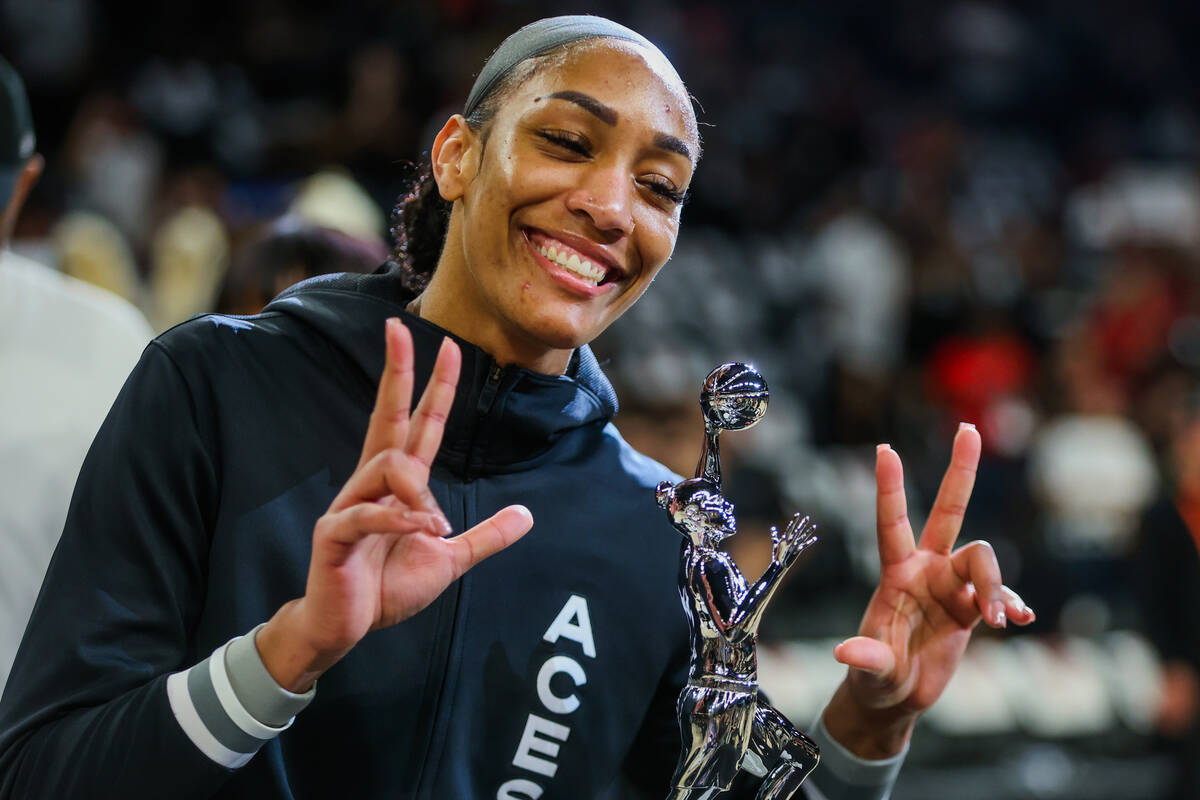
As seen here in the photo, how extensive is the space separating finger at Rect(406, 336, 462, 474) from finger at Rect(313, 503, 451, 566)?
8 centimetres

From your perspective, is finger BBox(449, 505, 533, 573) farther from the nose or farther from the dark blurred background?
the dark blurred background

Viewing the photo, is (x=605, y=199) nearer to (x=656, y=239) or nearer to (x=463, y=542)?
(x=656, y=239)

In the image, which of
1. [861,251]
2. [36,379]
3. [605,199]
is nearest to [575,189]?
[605,199]

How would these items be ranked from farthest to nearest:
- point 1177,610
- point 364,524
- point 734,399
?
point 1177,610 < point 734,399 < point 364,524

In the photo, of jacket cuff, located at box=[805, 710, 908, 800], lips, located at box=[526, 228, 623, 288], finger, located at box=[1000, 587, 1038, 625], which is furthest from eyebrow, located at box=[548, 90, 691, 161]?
jacket cuff, located at box=[805, 710, 908, 800]

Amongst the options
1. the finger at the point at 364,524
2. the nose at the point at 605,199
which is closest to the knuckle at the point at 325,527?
the finger at the point at 364,524

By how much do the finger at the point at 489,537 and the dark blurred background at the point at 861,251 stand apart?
74 cm

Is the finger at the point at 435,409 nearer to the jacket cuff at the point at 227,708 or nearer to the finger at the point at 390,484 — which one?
the finger at the point at 390,484

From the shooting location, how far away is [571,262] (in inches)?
64.5

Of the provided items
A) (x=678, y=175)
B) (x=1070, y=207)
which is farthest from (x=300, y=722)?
(x=1070, y=207)

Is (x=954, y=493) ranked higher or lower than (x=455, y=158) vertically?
lower

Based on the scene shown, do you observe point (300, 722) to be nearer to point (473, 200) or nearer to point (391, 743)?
point (391, 743)

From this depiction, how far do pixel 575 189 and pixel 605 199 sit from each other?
0.04 metres

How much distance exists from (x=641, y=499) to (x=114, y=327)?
3.40 ft
